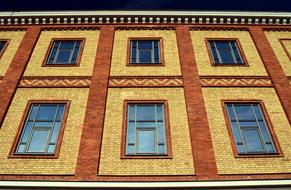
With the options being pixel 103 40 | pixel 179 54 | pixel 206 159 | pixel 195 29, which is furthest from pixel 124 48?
pixel 206 159

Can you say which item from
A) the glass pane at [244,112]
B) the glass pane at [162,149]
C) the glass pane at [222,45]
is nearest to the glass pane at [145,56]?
the glass pane at [222,45]

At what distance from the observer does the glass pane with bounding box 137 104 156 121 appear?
34.8 ft

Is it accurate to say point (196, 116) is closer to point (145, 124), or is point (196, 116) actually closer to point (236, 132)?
point (236, 132)

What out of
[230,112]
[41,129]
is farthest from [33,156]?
[230,112]

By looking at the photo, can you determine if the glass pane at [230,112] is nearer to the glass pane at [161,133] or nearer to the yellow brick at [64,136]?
the glass pane at [161,133]

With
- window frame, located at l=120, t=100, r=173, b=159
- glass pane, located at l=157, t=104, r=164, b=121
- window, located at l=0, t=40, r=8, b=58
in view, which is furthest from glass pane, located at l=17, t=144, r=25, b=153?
window, located at l=0, t=40, r=8, b=58

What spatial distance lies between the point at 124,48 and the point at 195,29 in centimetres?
338

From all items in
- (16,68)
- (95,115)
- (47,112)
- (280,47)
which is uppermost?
(280,47)

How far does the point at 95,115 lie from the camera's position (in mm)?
10266

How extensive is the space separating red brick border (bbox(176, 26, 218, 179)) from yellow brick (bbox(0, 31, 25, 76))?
6716 millimetres

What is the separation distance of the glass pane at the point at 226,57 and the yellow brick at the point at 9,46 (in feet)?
27.5

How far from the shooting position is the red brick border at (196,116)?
9.05 m

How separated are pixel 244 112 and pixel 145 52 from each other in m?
4.75

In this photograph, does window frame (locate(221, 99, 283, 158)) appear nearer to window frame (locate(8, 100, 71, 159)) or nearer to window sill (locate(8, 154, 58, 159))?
window frame (locate(8, 100, 71, 159))
